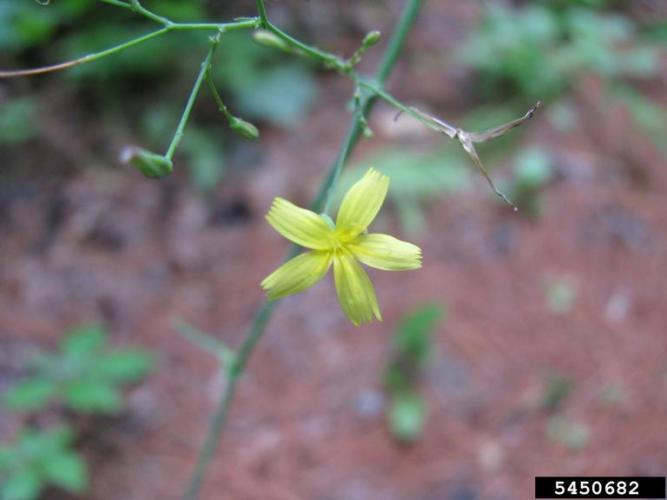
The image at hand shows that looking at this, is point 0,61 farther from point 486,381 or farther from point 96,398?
point 486,381

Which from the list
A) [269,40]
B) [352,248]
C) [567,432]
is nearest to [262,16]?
[269,40]

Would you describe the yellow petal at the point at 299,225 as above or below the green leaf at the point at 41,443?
above

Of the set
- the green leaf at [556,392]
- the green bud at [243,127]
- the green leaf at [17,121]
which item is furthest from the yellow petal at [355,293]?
the green leaf at [17,121]

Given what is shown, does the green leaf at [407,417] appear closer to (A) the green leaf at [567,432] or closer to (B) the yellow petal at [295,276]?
(A) the green leaf at [567,432]

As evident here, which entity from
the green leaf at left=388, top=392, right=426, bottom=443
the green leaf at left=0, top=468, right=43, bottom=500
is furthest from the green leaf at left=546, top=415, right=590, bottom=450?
the green leaf at left=0, top=468, right=43, bottom=500

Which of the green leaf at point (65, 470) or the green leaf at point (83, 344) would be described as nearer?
the green leaf at point (65, 470)

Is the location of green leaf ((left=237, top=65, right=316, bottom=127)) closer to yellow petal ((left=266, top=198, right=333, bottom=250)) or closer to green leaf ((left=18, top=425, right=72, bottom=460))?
green leaf ((left=18, top=425, right=72, bottom=460))

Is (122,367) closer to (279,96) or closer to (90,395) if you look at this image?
A: (90,395)
